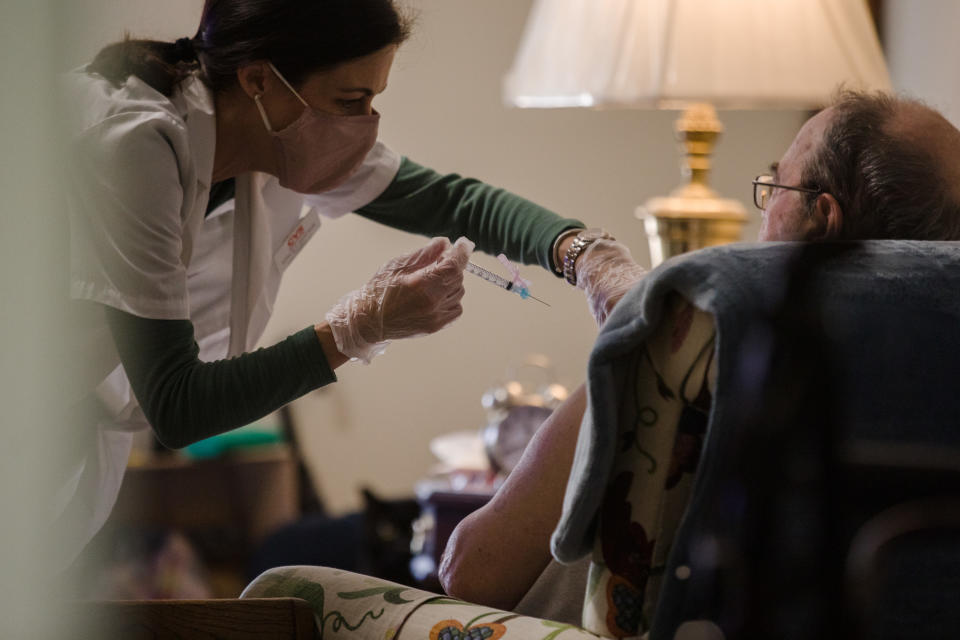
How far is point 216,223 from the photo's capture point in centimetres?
104

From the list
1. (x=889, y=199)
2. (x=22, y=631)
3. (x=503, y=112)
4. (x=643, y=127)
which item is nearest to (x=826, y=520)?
(x=889, y=199)

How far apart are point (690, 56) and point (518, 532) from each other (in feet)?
3.32

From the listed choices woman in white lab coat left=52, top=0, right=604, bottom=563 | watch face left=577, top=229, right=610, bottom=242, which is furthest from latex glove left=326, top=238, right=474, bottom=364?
watch face left=577, top=229, right=610, bottom=242

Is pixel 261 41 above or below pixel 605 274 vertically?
above

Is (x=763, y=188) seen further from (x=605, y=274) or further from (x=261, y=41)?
(x=261, y=41)

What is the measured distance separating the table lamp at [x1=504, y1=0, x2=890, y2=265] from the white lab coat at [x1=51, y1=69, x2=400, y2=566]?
0.68 meters

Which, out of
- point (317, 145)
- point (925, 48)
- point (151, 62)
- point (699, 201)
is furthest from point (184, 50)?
point (925, 48)

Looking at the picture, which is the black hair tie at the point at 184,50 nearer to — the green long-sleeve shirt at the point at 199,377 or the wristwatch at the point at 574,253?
the green long-sleeve shirt at the point at 199,377

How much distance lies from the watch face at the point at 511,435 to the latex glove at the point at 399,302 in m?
0.64

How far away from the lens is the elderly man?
37.1 inches

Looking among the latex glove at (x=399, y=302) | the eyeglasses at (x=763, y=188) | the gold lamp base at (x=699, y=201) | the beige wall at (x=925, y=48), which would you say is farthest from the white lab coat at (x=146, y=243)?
the beige wall at (x=925, y=48)

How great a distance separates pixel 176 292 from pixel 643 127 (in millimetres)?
1142

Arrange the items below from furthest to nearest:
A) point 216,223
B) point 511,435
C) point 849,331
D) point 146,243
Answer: point 511,435
point 216,223
point 146,243
point 849,331

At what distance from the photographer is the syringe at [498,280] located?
1091 millimetres
